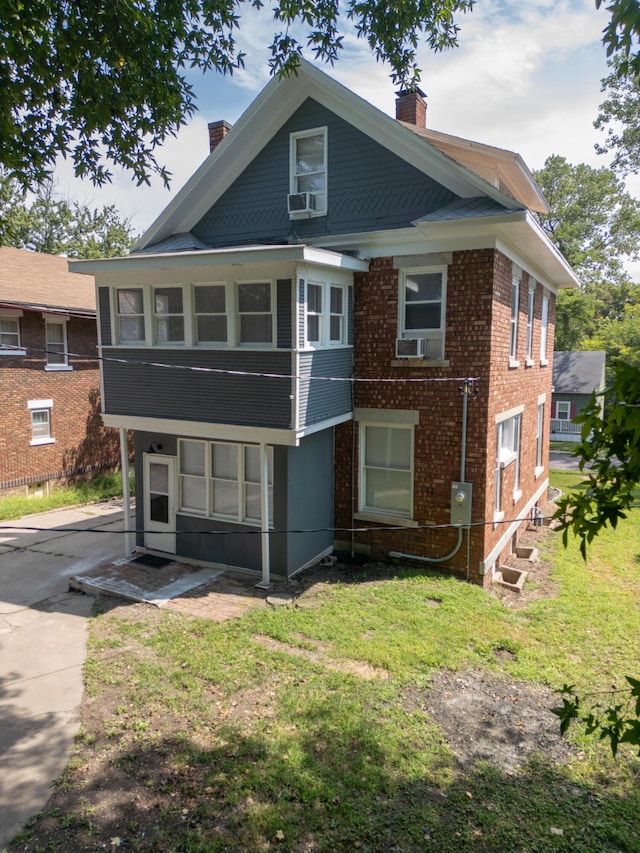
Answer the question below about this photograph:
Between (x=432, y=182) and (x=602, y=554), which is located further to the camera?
(x=602, y=554)

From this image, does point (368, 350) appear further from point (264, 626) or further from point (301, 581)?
Answer: point (264, 626)

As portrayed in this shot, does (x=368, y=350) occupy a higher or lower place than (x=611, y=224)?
lower

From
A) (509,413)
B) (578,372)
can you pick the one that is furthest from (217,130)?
(578,372)

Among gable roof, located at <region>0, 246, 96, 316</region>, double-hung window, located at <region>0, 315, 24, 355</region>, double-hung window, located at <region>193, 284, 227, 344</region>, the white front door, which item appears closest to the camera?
double-hung window, located at <region>193, 284, 227, 344</region>

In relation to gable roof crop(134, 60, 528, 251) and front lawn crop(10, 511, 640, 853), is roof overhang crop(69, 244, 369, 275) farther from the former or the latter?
front lawn crop(10, 511, 640, 853)

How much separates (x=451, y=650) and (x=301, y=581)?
11.2 feet

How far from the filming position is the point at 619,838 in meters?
5.19

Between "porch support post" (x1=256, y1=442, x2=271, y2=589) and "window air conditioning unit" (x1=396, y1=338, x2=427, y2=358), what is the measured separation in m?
3.32

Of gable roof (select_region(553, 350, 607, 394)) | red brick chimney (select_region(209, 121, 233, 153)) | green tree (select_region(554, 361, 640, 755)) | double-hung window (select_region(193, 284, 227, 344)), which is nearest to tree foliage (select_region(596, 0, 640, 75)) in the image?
green tree (select_region(554, 361, 640, 755))

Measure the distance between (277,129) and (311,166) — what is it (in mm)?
1080

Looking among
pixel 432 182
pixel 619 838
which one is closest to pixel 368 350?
pixel 432 182

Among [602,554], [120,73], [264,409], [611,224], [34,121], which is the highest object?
[611,224]

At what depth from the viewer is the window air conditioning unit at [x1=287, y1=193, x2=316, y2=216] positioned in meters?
12.2

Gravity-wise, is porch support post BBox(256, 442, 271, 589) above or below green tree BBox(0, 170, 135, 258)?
below
